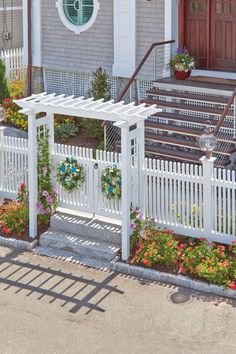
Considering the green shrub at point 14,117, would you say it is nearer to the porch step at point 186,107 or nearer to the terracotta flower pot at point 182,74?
the porch step at point 186,107

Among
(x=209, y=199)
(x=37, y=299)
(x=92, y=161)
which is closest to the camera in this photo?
(x=37, y=299)

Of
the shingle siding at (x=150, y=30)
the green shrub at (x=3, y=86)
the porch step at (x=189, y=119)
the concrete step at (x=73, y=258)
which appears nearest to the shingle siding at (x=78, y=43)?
the shingle siding at (x=150, y=30)

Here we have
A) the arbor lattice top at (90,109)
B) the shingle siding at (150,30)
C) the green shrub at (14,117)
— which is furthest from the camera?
the green shrub at (14,117)

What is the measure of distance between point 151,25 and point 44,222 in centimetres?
608

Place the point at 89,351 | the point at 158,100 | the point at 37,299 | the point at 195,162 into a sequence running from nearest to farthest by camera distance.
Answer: the point at 89,351 < the point at 37,299 < the point at 195,162 < the point at 158,100

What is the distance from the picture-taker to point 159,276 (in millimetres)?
11953

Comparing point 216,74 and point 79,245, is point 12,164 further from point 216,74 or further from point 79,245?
point 216,74

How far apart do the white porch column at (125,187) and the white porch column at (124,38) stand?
19.9ft

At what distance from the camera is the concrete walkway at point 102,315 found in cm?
1009

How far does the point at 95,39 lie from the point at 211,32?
2.76 m

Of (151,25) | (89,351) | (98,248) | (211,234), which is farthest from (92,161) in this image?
(151,25)

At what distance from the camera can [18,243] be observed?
13336mm

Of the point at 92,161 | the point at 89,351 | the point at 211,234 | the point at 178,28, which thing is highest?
the point at 178,28

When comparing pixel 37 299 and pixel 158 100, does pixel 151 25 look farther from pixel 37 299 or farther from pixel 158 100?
pixel 37 299
